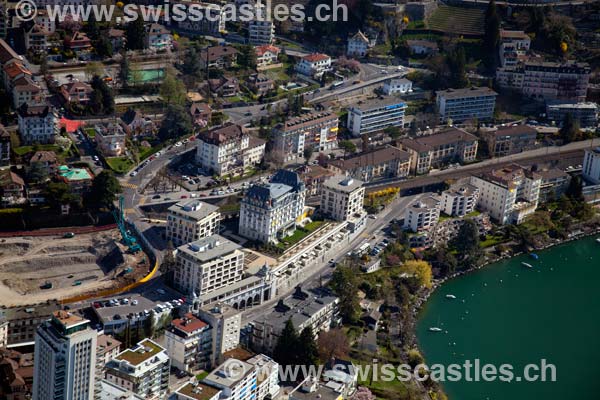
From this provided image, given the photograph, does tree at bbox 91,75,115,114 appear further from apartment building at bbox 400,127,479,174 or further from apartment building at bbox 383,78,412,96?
apartment building at bbox 383,78,412,96

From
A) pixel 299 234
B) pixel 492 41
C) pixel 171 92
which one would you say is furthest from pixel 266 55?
pixel 299 234

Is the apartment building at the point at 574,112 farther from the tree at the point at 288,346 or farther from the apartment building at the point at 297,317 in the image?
the tree at the point at 288,346

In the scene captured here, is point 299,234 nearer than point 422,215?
Yes

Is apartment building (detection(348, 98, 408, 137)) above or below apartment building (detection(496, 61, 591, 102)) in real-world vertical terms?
below

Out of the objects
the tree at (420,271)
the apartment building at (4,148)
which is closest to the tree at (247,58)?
the apartment building at (4,148)

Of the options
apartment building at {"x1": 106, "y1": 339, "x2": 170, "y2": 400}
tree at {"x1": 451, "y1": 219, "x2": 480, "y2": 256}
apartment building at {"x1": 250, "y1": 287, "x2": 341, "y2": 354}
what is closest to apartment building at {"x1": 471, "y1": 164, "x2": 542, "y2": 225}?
tree at {"x1": 451, "y1": 219, "x2": 480, "y2": 256}

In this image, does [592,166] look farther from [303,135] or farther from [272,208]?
[272,208]

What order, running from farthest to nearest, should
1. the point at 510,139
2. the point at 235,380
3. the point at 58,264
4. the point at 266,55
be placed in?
1. the point at 266,55
2. the point at 510,139
3. the point at 58,264
4. the point at 235,380

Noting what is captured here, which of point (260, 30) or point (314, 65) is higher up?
point (260, 30)
